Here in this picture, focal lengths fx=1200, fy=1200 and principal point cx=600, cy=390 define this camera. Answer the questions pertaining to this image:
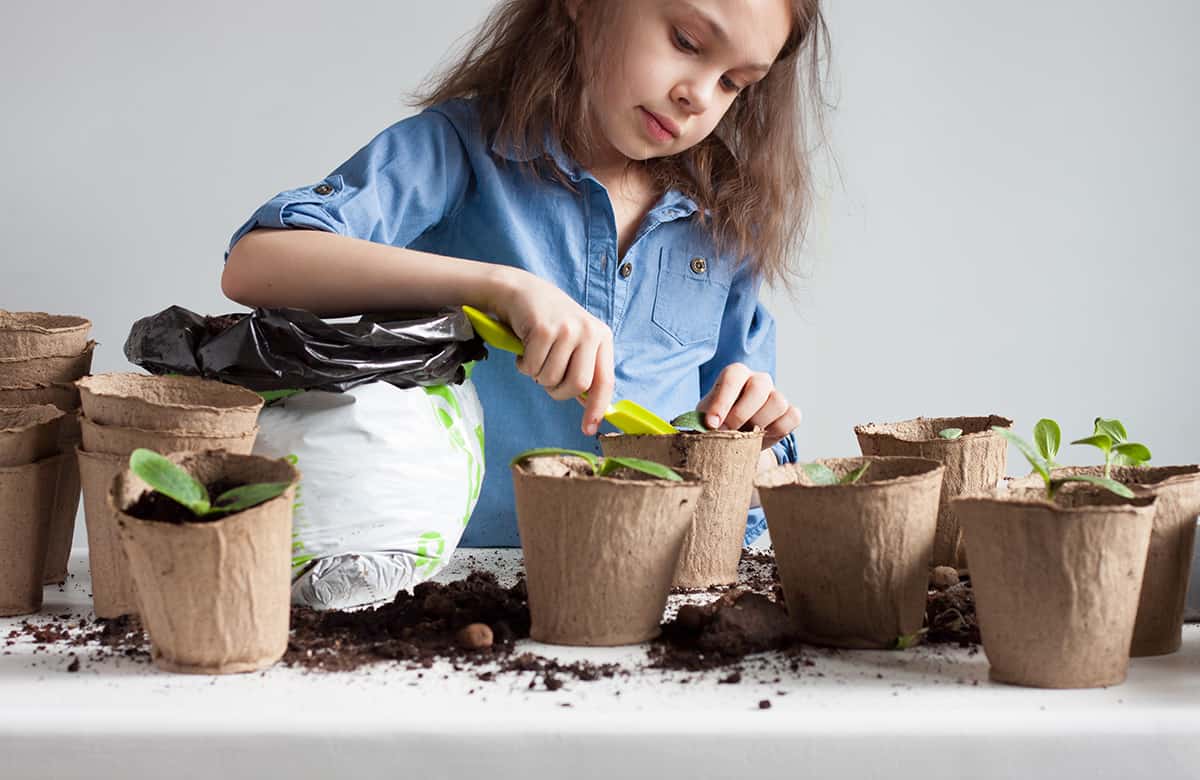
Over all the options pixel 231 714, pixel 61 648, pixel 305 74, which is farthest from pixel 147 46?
pixel 231 714

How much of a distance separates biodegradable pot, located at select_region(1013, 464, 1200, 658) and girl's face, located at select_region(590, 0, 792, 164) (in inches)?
23.5

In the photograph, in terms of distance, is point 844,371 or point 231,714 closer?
point 231,714

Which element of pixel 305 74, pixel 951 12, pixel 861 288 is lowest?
pixel 861 288

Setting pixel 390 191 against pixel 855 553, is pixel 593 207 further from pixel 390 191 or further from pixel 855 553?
pixel 855 553

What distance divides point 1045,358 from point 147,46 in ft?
5.76

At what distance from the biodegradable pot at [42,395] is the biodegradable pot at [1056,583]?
674mm

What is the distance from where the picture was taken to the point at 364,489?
3.01 feet

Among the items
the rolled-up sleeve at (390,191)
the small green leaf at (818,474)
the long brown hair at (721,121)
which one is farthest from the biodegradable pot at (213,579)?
the long brown hair at (721,121)

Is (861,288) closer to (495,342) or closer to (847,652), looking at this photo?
(495,342)

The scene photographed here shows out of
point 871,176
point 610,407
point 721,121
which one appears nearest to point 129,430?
point 610,407

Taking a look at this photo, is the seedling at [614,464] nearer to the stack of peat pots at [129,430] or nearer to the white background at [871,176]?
the stack of peat pots at [129,430]

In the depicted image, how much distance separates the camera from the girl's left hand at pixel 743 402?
1.13m

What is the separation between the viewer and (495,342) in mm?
1037

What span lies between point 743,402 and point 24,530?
2.06 ft
